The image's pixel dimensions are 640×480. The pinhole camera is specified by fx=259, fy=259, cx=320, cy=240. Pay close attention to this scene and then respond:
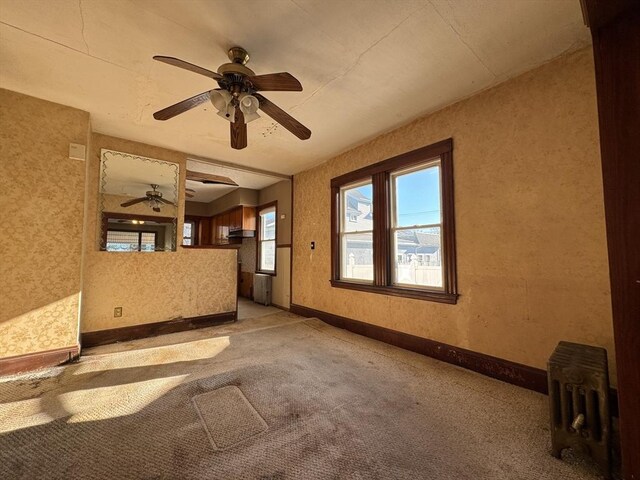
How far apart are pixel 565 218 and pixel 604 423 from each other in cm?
139

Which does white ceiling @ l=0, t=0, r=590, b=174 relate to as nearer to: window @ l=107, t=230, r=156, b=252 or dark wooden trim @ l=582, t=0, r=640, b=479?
dark wooden trim @ l=582, t=0, r=640, b=479

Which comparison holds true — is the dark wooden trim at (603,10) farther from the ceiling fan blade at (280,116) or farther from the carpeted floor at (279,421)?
the carpeted floor at (279,421)

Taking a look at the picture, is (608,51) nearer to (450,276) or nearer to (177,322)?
(450,276)

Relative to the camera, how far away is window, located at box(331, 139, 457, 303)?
2.77 metres

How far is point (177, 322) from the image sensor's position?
379 centimetres

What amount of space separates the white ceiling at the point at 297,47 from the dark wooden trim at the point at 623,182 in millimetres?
704

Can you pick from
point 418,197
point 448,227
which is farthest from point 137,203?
point 448,227

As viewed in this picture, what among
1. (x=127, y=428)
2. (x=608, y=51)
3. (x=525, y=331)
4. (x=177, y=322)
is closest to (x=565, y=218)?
(x=525, y=331)

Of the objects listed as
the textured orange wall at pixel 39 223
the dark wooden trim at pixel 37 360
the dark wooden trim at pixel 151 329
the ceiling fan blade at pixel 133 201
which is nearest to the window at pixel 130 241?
the ceiling fan blade at pixel 133 201

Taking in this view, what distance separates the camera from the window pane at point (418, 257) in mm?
2896

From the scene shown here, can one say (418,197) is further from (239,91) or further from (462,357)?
(239,91)

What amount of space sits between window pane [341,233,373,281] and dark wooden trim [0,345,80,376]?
3.31 metres

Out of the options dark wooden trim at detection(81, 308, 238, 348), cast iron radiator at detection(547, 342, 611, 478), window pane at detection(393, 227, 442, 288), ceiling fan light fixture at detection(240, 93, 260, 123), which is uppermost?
ceiling fan light fixture at detection(240, 93, 260, 123)

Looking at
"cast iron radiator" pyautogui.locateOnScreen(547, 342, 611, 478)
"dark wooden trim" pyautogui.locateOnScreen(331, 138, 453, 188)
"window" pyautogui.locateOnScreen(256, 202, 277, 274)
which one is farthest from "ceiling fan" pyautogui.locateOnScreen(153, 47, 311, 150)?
"window" pyautogui.locateOnScreen(256, 202, 277, 274)
